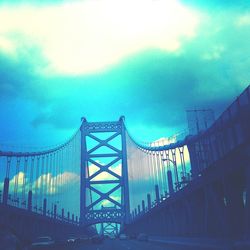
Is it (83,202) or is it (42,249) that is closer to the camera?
(42,249)

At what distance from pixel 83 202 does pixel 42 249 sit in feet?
192

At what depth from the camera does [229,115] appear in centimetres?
2266

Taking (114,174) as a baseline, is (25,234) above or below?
below

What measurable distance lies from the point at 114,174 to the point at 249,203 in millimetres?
68397

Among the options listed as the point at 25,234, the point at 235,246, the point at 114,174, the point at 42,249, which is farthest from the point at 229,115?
the point at 114,174

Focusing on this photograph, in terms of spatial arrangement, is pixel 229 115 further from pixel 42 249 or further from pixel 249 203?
pixel 42 249

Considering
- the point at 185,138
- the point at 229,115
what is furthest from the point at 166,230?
the point at 229,115

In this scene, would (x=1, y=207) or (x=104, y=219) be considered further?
(x=104, y=219)

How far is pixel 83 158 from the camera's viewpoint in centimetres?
9012

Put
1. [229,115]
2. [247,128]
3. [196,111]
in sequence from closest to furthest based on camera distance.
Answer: [247,128], [229,115], [196,111]

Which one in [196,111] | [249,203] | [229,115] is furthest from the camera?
[196,111]

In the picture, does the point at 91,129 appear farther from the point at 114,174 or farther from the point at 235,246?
the point at 235,246

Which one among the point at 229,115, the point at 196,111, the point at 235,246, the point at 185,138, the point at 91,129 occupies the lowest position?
the point at 235,246

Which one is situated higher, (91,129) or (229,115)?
(91,129)
